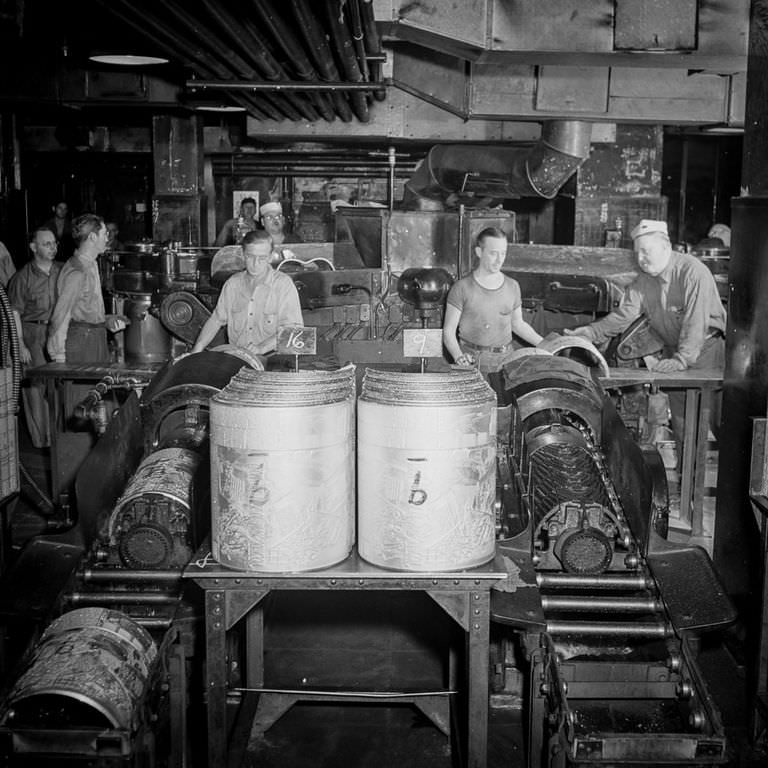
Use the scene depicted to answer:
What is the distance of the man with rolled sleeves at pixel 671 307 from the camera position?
6.33 meters

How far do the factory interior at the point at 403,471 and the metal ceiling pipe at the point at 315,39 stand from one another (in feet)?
0.10

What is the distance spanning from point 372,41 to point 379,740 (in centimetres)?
399

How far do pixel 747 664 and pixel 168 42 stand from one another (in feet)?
14.4

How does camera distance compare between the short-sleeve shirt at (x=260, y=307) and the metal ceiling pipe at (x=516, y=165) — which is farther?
the metal ceiling pipe at (x=516, y=165)

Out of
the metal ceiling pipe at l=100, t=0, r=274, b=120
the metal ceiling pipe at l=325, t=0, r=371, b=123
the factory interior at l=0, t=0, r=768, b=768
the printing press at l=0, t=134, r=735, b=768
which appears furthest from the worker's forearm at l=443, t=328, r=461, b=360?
the metal ceiling pipe at l=100, t=0, r=274, b=120

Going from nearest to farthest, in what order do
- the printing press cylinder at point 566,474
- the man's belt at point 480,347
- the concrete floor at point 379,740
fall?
1. the concrete floor at point 379,740
2. the printing press cylinder at point 566,474
3. the man's belt at point 480,347

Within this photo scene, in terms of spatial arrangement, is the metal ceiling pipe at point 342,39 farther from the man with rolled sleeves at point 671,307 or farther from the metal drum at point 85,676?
the metal drum at point 85,676

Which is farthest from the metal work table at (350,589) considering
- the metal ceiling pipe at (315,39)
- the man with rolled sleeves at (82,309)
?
the man with rolled sleeves at (82,309)

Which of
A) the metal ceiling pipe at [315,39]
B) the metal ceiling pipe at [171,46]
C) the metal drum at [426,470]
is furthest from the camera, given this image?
the metal ceiling pipe at [171,46]

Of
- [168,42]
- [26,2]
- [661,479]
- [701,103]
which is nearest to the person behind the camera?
[661,479]

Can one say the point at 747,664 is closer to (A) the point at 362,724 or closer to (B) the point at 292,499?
(A) the point at 362,724

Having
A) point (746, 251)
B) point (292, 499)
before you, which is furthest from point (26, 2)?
point (292, 499)

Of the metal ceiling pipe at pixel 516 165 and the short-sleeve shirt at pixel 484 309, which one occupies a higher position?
the metal ceiling pipe at pixel 516 165

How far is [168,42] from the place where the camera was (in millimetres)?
5715
